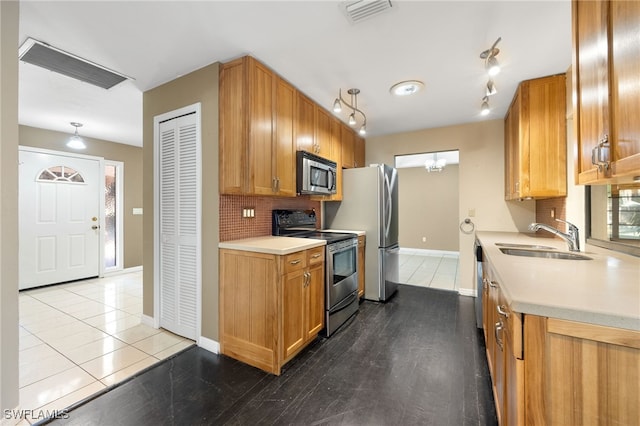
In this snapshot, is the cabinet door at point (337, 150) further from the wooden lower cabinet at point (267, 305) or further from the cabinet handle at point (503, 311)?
the cabinet handle at point (503, 311)

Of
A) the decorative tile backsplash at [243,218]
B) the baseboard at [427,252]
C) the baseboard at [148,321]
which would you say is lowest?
the baseboard at [148,321]

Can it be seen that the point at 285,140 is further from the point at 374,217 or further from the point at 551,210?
the point at 551,210

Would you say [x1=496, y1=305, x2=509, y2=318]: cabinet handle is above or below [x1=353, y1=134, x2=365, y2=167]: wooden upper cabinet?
below

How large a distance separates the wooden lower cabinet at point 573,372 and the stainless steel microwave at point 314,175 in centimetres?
223

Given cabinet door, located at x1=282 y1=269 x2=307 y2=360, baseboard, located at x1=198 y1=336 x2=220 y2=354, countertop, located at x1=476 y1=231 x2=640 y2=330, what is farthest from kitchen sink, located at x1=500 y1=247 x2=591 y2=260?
baseboard, located at x1=198 y1=336 x2=220 y2=354

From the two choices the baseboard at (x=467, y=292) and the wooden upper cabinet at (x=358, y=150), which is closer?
the baseboard at (x=467, y=292)

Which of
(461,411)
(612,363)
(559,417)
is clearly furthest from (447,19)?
(461,411)

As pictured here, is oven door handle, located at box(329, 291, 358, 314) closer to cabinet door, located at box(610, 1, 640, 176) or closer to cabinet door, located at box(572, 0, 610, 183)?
cabinet door, located at box(572, 0, 610, 183)

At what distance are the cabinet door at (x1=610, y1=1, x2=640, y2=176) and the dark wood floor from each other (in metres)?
1.55

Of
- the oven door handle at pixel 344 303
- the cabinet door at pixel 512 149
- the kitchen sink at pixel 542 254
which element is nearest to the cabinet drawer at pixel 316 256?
the oven door handle at pixel 344 303

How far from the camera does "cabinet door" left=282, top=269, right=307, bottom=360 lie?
2.00 metres

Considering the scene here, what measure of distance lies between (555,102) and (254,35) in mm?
2839

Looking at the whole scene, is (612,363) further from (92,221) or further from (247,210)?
(92,221)

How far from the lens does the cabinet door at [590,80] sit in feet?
3.64
